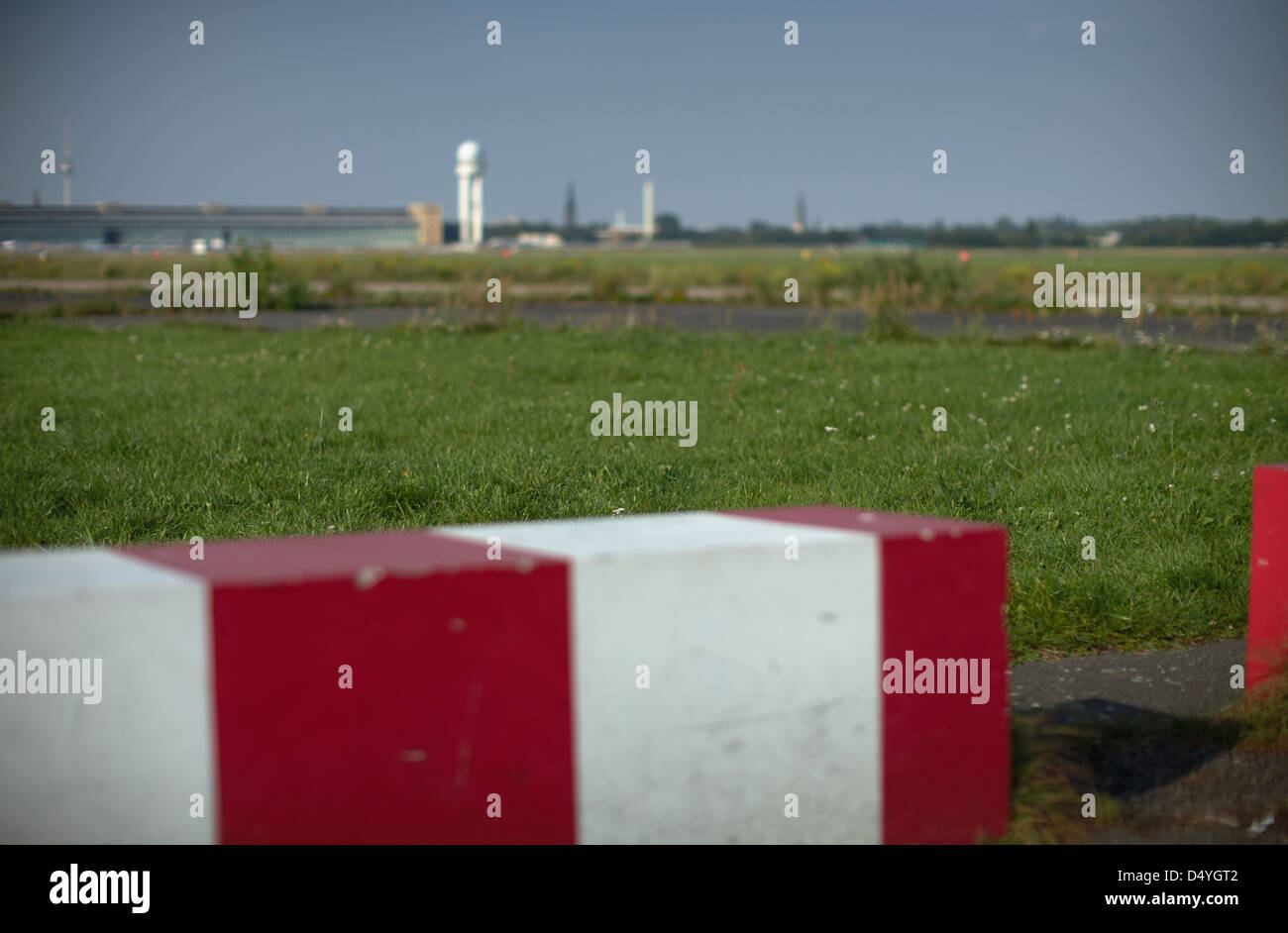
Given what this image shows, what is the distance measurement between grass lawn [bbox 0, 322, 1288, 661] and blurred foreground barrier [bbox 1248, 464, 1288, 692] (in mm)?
934

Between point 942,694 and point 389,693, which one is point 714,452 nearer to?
point 942,694

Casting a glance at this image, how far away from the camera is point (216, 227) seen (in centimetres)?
13738

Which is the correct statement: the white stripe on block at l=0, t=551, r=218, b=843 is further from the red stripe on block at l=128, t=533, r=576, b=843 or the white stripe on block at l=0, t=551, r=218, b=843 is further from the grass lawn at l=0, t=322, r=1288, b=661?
the grass lawn at l=0, t=322, r=1288, b=661

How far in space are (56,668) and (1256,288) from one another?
3600 cm

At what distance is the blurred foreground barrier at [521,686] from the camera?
2.26 m

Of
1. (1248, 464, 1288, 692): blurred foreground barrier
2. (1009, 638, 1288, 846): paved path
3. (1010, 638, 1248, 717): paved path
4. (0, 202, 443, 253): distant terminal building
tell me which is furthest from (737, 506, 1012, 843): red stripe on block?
(0, 202, 443, 253): distant terminal building

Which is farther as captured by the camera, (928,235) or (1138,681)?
(928,235)

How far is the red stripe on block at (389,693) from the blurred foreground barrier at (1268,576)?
106 inches

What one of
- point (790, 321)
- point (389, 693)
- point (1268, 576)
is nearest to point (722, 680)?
point (389, 693)

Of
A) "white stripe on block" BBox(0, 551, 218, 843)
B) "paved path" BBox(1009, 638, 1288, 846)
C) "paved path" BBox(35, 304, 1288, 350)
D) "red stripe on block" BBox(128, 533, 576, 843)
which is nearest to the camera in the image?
"white stripe on block" BBox(0, 551, 218, 843)

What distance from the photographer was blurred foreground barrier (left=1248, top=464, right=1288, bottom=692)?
408 cm

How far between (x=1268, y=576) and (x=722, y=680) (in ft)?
7.87

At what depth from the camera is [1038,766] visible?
3.52 meters
